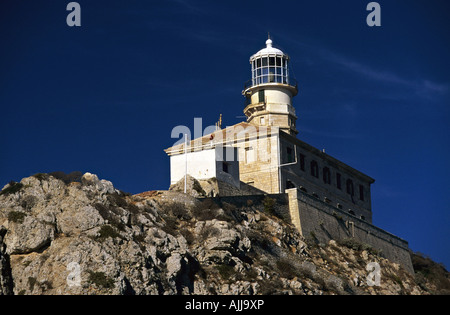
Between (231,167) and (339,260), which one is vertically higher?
(231,167)

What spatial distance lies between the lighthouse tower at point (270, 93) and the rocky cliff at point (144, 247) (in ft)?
43.8

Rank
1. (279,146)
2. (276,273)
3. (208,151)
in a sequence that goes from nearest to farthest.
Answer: (276,273), (208,151), (279,146)

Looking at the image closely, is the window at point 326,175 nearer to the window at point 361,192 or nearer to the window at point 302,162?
the window at point 302,162

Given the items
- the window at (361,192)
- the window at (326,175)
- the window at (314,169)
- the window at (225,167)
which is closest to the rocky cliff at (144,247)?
the window at (225,167)

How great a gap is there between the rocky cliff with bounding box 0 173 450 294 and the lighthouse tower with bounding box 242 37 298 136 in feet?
43.8

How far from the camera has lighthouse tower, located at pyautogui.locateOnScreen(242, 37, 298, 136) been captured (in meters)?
70.5

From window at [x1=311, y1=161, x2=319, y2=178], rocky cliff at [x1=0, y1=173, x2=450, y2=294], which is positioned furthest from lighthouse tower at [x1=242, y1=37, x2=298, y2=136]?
rocky cliff at [x1=0, y1=173, x2=450, y2=294]

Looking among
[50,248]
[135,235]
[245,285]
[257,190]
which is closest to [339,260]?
[257,190]

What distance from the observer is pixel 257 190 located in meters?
63.0

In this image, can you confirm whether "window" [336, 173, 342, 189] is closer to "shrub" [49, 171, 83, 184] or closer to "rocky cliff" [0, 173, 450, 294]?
"rocky cliff" [0, 173, 450, 294]

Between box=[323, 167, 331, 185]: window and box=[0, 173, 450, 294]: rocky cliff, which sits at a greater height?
box=[323, 167, 331, 185]: window

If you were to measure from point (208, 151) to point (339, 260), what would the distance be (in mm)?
10777

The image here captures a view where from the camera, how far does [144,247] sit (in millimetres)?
48375
